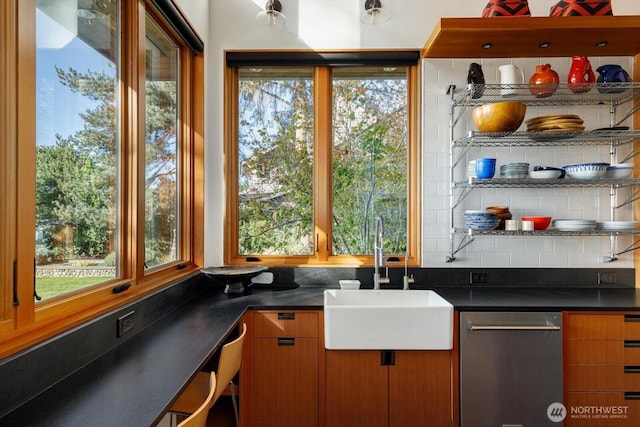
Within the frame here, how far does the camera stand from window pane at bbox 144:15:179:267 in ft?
6.57

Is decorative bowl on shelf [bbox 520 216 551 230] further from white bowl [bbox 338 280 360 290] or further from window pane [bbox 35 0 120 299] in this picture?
window pane [bbox 35 0 120 299]

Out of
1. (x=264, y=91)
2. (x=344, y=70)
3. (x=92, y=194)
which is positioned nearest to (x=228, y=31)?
(x=264, y=91)

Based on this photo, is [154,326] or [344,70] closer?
[154,326]

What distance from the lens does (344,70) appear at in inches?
108

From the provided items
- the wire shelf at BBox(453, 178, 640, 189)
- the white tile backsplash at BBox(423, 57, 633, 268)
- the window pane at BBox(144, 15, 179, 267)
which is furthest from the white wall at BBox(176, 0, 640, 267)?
the window pane at BBox(144, 15, 179, 267)

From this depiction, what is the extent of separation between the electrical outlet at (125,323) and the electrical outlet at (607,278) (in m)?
2.86

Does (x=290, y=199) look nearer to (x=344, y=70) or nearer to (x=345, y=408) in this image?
(x=344, y=70)

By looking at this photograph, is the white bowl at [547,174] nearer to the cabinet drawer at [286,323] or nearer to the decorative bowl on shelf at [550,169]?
the decorative bowl on shelf at [550,169]

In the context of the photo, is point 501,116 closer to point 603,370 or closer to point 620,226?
point 620,226

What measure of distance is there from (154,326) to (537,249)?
245 centimetres

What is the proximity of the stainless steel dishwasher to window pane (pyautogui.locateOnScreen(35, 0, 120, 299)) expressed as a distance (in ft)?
6.00

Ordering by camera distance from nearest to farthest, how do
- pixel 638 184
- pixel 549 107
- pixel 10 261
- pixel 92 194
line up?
pixel 10 261 → pixel 92 194 → pixel 638 184 → pixel 549 107

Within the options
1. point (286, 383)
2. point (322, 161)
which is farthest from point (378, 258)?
point (286, 383)

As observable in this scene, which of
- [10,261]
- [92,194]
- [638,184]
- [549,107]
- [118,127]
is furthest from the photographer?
[549,107]
